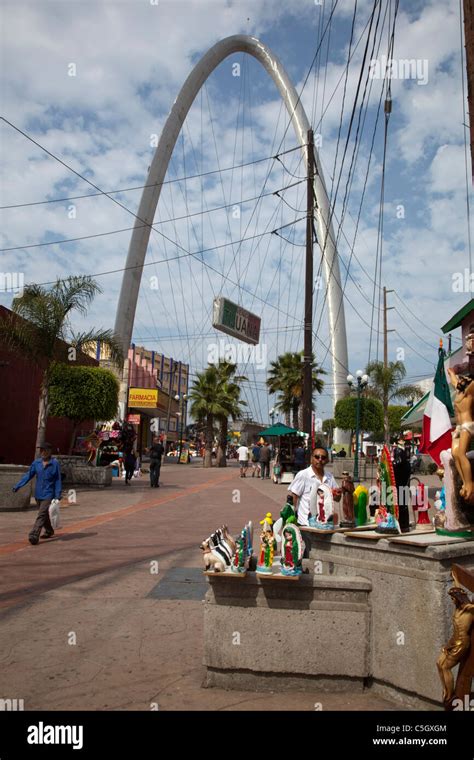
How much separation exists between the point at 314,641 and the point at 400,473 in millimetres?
1374

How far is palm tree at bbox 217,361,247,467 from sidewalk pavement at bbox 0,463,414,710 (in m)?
32.0

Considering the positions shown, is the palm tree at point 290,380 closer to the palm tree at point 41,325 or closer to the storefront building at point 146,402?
the storefront building at point 146,402

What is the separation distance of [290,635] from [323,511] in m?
1.05

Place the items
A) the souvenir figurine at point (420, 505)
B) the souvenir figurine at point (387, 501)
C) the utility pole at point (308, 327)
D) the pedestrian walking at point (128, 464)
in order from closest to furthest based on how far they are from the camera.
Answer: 1. the souvenir figurine at point (387, 501)
2. the souvenir figurine at point (420, 505)
3. the utility pole at point (308, 327)
4. the pedestrian walking at point (128, 464)

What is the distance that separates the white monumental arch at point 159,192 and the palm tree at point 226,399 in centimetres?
712

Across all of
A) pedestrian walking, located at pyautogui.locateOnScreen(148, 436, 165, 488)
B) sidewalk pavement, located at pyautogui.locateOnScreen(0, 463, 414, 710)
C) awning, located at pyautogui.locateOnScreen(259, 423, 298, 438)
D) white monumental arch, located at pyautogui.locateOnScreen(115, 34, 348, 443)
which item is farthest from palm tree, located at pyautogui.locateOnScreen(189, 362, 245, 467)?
sidewalk pavement, located at pyautogui.locateOnScreen(0, 463, 414, 710)

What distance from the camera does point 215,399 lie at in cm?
4356

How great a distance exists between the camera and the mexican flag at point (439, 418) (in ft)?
16.1

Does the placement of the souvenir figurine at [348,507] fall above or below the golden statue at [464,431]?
below

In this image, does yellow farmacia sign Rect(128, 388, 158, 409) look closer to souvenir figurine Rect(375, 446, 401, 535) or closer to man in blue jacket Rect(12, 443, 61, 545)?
man in blue jacket Rect(12, 443, 61, 545)

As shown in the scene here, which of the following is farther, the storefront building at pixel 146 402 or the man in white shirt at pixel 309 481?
the storefront building at pixel 146 402

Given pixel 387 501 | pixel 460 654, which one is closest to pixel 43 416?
pixel 387 501

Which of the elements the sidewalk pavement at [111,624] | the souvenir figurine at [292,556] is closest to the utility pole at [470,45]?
the souvenir figurine at [292,556]
